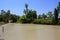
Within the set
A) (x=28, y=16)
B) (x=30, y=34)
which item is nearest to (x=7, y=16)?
(x=28, y=16)

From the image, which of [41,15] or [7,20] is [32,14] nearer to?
[41,15]

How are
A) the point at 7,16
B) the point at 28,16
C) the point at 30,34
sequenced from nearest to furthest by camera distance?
the point at 30,34, the point at 28,16, the point at 7,16

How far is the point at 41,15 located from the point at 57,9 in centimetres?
1081

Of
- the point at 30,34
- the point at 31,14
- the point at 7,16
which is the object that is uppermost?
the point at 31,14

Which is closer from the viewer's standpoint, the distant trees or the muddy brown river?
the muddy brown river

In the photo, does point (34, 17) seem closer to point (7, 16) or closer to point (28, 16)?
point (28, 16)

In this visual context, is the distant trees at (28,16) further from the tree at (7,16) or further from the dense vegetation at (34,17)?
the tree at (7,16)

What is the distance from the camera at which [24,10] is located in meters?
45.7

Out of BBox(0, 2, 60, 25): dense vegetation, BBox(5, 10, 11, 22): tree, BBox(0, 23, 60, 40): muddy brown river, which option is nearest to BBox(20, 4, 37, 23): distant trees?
BBox(0, 2, 60, 25): dense vegetation

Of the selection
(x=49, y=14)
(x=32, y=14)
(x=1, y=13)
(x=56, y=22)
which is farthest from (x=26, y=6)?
(x=56, y=22)

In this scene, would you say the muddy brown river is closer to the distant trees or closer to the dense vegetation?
the dense vegetation

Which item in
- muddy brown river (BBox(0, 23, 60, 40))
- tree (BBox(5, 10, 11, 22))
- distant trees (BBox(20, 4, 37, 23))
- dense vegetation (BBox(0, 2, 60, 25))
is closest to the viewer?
muddy brown river (BBox(0, 23, 60, 40))

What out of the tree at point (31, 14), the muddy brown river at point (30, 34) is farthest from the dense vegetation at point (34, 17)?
the muddy brown river at point (30, 34)

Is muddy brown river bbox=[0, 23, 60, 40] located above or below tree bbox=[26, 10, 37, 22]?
below
